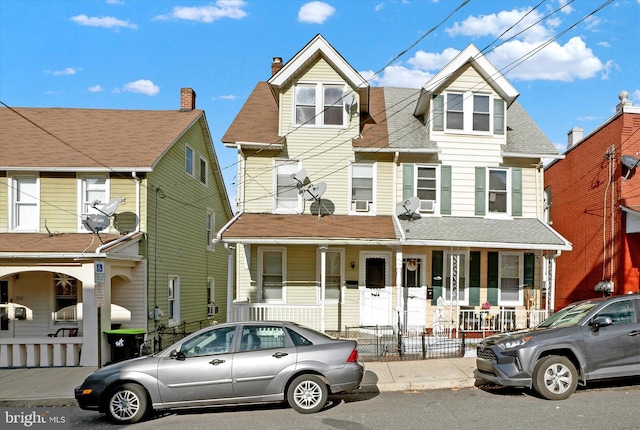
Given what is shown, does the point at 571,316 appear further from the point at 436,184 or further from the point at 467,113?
the point at 467,113

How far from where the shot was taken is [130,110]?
1903 centimetres

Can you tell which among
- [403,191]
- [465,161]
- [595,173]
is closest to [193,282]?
[403,191]

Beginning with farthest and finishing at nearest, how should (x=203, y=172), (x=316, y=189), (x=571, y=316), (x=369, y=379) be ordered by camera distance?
(x=203, y=172) < (x=316, y=189) < (x=369, y=379) < (x=571, y=316)

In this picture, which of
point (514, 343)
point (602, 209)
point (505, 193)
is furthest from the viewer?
point (602, 209)

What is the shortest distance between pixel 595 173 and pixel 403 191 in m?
7.02

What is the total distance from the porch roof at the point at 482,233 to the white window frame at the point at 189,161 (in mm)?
8941

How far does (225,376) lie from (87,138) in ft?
38.9

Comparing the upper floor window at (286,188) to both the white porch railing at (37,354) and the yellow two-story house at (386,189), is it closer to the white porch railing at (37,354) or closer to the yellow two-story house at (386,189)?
the yellow two-story house at (386,189)

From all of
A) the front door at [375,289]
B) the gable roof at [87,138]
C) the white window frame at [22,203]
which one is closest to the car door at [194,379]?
the front door at [375,289]

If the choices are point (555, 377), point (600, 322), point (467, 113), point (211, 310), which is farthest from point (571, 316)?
point (211, 310)

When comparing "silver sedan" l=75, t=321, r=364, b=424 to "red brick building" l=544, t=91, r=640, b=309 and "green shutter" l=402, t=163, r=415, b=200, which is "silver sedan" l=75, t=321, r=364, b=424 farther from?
"red brick building" l=544, t=91, r=640, b=309

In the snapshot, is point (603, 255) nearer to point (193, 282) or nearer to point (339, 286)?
point (339, 286)

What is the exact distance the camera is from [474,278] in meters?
15.3

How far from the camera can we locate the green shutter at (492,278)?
50.3ft
